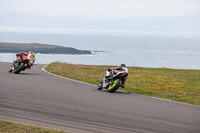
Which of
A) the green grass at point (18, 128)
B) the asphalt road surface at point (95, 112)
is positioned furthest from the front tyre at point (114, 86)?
the green grass at point (18, 128)

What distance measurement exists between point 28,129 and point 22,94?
5.85 metres

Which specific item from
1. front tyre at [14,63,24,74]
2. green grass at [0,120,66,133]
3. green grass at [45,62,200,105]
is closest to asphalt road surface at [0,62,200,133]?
green grass at [0,120,66,133]

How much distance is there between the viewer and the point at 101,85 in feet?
55.6

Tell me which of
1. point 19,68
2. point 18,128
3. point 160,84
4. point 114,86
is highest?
point 160,84

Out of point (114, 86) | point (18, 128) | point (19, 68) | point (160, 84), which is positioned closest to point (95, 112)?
point (18, 128)

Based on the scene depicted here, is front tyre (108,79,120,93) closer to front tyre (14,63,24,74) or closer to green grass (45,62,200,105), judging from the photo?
green grass (45,62,200,105)

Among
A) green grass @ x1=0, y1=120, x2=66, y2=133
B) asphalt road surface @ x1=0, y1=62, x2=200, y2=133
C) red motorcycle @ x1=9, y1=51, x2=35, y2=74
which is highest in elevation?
red motorcycle @ x1=9, y1=51, x2=35, y2=74

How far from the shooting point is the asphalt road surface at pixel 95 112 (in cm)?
895

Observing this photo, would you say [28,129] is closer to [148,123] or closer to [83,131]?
[83,131]

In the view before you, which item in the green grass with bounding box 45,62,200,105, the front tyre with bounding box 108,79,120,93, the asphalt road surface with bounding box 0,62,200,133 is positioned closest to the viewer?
the asphalt road surface with bounding box 0,62,200,133

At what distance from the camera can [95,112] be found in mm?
10789

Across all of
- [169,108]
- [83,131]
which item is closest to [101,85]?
[169,108]

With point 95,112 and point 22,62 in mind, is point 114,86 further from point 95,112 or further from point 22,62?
point 22,62

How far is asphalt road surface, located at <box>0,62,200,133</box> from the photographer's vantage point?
895 centimetres
